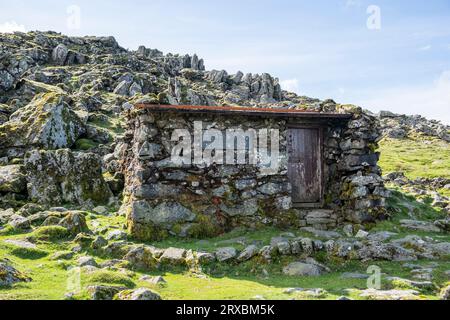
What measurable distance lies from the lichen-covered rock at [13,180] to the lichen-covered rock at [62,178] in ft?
1.63

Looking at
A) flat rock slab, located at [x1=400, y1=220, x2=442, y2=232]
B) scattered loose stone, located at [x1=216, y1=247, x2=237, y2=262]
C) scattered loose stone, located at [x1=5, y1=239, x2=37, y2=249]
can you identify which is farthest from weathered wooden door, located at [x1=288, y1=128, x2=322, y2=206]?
scattered loose stone, located at [x1=5, y1=239, x2=37, y2=249]

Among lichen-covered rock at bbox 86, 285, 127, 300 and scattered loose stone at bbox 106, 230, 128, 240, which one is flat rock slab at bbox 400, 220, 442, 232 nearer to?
scattered loose stone at bbox 106, 230, 128, 240

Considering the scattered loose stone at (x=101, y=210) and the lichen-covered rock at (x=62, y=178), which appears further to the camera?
the lichen-covered rock at (x=62, y=178)

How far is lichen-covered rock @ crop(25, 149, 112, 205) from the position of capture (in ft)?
50.2

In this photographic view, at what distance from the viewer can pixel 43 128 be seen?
20.3 m

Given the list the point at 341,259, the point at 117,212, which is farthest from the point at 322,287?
the point at 117,212

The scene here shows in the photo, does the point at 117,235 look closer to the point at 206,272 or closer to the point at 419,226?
the point at 206,272

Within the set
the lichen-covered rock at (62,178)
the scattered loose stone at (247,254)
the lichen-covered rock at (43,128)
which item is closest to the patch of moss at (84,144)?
the lichen-covered rock at (43,128)

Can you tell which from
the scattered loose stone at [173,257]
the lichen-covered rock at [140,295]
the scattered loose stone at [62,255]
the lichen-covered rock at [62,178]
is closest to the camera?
the lichen-covered rock at [140,295]

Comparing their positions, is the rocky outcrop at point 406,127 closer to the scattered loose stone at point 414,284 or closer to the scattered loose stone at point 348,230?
the scattered loose stone at point 348,230

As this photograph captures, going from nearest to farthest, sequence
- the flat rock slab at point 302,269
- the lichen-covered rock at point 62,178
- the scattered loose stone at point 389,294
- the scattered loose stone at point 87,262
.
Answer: the scattered loose stone at point 389,294, the scattered loose stone at point 87,262, the flat rock slab at point 302,269, the lichen-covered rock at point 62,178

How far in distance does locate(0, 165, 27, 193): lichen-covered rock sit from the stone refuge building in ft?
13.5

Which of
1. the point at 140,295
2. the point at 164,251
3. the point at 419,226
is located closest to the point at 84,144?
the point at 164,251

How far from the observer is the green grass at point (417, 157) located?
1077 inches
